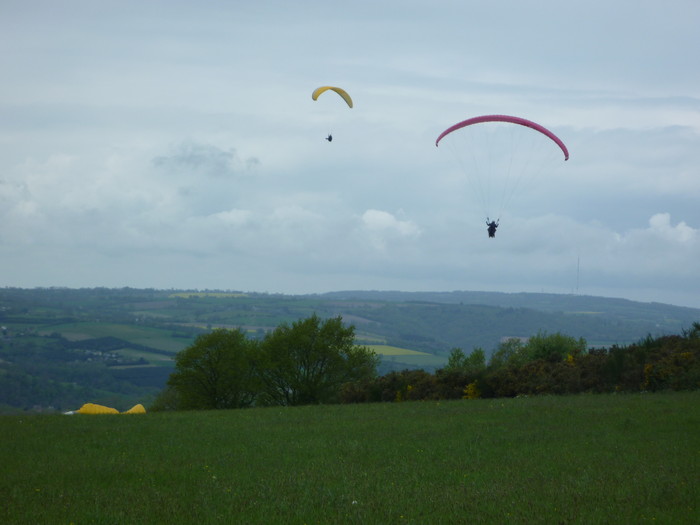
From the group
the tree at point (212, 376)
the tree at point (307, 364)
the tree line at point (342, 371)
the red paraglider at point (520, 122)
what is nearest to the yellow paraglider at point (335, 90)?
the red paraglider at point (520, 122)

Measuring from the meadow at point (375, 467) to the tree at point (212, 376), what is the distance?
835 inches

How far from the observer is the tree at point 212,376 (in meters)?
51.6

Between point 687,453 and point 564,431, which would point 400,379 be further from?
point 687,453

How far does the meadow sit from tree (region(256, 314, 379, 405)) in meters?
22.3

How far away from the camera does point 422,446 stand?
2189cm

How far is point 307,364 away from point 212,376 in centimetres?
677

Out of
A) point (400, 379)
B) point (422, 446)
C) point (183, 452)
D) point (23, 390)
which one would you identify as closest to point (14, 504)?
point (183, 452)

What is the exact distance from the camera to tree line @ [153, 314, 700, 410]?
123ft

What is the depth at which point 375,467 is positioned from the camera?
18.9 metres

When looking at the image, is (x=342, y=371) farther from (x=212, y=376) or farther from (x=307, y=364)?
(x=212, y=376)

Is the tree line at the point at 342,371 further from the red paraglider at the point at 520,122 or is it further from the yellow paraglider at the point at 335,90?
the yellow paraglider at the point at 335,90

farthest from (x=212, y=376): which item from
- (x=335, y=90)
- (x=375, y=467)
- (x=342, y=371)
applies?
(x=375, y=467)

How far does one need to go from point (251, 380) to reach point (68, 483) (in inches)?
1380

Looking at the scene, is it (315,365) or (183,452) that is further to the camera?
(315,365)
